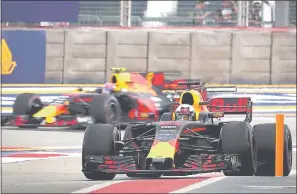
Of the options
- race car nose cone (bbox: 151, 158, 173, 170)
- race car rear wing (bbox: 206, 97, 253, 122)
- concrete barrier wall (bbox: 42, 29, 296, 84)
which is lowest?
race car nose cone (bbox: 151, 158, 173, 170)

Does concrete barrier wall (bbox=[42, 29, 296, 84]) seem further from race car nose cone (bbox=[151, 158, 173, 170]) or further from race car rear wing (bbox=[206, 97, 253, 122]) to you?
race car nose cone (bbox=[151, 158, 173, 170])

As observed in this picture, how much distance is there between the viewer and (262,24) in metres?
27.4

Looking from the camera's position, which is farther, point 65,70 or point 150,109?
point 65,70

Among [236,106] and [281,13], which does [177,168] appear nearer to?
[236,106]

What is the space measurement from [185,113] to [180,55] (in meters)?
15.4

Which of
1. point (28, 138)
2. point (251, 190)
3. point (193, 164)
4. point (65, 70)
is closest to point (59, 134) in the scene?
point (28, 138)

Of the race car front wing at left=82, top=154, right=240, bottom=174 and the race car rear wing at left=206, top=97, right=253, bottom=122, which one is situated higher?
the race car rear wing at left=206, top=97, right=253, bottom=122

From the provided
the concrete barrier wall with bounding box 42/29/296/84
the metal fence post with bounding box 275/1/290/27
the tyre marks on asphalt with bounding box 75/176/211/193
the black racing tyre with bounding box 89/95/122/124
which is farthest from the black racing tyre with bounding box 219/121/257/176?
the metal fence post with bounding box 275/1/290/27

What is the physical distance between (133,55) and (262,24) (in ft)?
14.0

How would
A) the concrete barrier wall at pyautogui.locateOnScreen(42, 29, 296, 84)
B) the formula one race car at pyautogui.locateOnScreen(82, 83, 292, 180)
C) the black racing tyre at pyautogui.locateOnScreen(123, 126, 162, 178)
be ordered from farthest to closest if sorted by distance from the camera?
the concrete barrier wall at pyautogui.locateOnScreen(42, 29, 296, 84)
the black racing tyre at pyautogui.locateOnScreen(123, 126, 162, 178)
the formula one race car at pyautogui.locateOnScreen(82, 83, 292, 180)

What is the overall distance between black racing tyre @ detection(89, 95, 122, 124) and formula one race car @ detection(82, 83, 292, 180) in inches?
324

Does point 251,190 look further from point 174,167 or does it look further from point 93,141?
point 93,141

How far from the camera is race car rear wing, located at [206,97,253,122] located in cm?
1155

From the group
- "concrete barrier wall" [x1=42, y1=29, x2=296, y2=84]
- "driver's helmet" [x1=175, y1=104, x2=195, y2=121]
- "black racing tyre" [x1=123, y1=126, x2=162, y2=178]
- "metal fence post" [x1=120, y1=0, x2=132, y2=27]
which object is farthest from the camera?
"metal fence post" [x1=120, y1=0, x2=132, y2=27]
